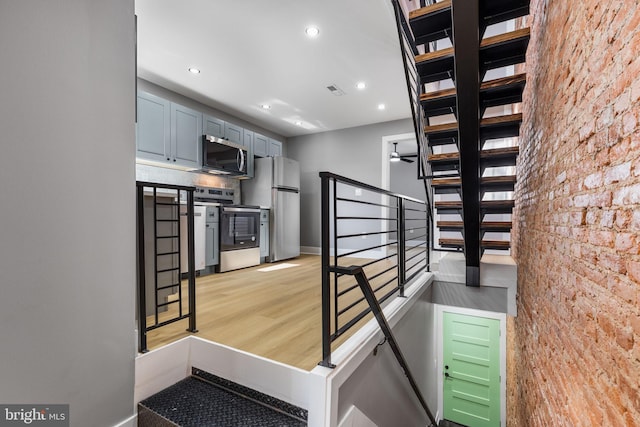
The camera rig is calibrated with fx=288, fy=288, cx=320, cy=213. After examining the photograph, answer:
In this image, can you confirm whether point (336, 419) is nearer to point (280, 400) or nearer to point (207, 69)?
point (280, 400)

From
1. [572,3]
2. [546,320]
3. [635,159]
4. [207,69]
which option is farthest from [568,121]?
[207,69]

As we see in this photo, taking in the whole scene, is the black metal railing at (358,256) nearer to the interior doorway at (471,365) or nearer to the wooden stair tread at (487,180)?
the wooden stair tread at (487,180)

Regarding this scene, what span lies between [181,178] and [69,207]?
3328 millimetres

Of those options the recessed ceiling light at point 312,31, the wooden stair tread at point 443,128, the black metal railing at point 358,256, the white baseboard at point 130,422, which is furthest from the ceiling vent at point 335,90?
the white baseboard at point 130,422

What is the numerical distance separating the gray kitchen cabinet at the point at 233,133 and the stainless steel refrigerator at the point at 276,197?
18.3 inches

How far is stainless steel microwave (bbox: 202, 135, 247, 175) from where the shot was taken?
421 cm

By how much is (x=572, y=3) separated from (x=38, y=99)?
2.29 metres

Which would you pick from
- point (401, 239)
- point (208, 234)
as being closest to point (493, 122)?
point (401, 239)

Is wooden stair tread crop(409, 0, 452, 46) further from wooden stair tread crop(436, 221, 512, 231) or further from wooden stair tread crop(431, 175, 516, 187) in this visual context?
wooden stair tread crop(436, 221, 512, 231)

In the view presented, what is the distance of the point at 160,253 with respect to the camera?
186cm

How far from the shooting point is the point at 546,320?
1736 mm

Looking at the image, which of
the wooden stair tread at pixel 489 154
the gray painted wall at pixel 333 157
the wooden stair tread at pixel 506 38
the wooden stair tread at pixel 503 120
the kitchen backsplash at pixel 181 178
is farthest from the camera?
the gray painted wall at pixel 333 157

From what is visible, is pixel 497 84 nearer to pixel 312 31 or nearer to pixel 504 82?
pixel 504 82

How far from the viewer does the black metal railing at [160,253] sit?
1532mm
